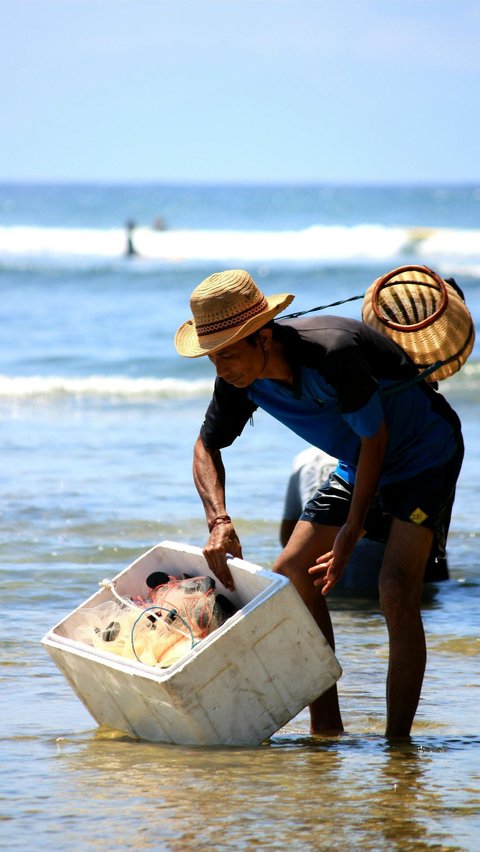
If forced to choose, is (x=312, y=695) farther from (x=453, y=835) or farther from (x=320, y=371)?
(x=320, y=371)

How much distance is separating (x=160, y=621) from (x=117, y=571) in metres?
2.69

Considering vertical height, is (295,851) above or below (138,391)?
below

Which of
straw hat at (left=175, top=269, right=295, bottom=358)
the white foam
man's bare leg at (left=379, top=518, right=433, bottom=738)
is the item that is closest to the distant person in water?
the white foam

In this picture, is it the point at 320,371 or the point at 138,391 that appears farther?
the point at 138,391

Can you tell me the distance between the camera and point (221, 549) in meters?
3.70

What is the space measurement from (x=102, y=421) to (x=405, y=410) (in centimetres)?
814

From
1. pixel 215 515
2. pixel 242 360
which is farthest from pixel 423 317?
pixel 215 515

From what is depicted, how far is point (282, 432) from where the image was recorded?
10508 mm


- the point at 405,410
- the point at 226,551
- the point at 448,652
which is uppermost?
the point at 405,410

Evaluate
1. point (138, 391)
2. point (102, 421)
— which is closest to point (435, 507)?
point (102, 421)

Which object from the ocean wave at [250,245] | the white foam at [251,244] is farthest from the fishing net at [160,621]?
the white foam at [251,244]

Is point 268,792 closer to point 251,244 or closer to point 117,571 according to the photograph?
point 117,571

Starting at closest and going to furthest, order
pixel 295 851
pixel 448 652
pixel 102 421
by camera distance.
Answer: pixel 295 851 → pixel 448 652 → pixel 102 421

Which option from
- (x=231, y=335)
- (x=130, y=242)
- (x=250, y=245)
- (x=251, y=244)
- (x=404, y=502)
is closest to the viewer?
(x=231, y=335)
